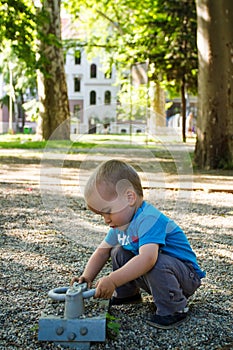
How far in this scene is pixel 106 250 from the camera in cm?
297

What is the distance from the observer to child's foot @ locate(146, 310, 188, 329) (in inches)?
106

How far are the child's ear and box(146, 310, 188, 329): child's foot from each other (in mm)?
554

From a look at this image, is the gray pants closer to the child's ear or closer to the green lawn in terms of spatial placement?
the child's ear

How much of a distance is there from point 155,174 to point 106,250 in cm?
178

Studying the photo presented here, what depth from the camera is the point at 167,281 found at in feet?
8.94

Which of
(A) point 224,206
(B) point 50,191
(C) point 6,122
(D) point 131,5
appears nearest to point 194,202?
(A) point 224,206

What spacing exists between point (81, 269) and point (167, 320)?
1.09 meters

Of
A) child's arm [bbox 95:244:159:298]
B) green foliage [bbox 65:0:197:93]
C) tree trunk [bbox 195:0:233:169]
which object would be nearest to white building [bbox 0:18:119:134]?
green foliage [bbox 65:0:197:93]

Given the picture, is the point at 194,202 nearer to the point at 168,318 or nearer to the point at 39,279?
the point at 39,279

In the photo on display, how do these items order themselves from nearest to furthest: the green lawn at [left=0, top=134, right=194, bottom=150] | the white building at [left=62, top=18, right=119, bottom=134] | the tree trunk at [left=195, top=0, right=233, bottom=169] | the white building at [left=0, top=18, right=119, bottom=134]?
the green lawn at [left=0, top=134, right=194, bottom=150], the tree trunk at [left=195, top=0, right=233, bottom=169], the white building at [left=62, top=18, right=119, bottom=134], the white building at [left=0, top=18, right=119, bottom=134]

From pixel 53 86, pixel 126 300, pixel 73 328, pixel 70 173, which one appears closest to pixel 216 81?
pixel 70 173

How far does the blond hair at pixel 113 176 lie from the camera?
104 inches

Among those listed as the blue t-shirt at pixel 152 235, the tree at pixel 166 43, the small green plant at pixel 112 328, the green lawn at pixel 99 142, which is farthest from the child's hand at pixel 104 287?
the tree at pixel 166 43

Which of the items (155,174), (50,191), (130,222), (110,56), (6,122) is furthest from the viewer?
(6,122)
